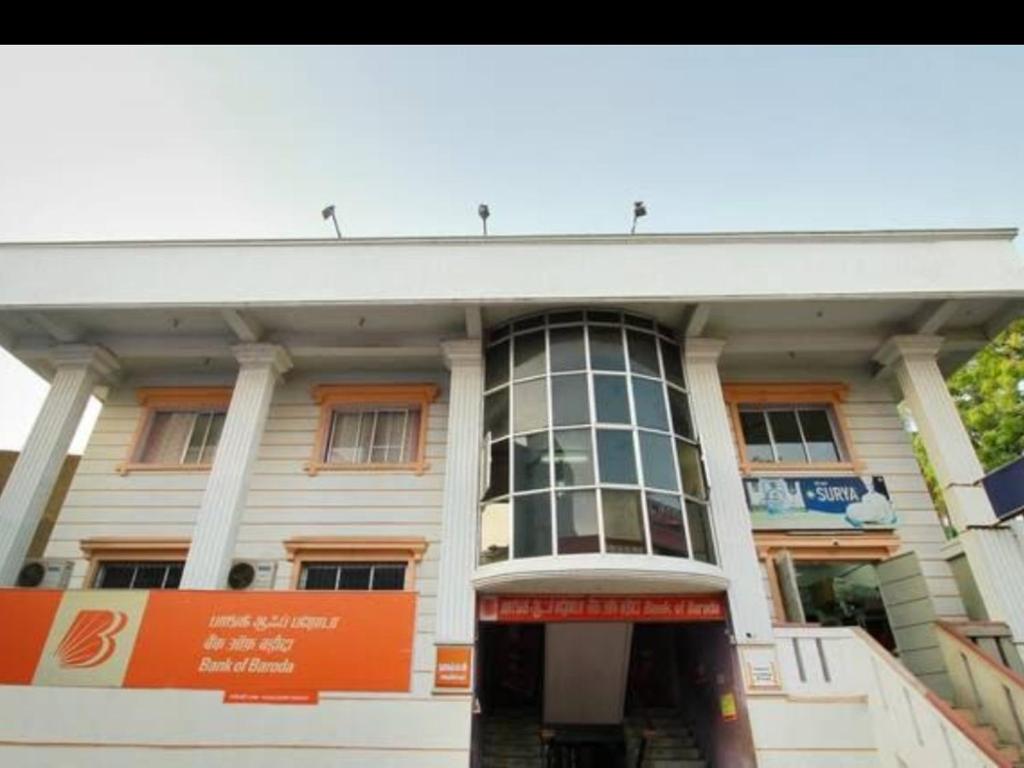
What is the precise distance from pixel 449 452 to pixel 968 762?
636cm

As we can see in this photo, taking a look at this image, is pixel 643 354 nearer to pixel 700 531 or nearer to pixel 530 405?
pixel 530 405

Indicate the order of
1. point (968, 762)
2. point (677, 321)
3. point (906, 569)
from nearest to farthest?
point (968, 762) → point (906, 569) → point (677, 321)

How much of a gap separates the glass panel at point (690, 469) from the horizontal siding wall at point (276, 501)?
3521 millimetres

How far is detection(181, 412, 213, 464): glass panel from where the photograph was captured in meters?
10.0

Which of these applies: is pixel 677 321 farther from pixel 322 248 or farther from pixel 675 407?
pixel 322 248

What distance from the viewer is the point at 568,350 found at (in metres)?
9.10

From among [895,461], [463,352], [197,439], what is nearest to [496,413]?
[463,352]

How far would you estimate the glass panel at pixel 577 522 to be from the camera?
296 inches

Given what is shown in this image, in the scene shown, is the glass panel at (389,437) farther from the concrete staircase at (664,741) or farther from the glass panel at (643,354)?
the concrete staircase at (664,741)

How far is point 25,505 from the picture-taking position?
28.1 ft
